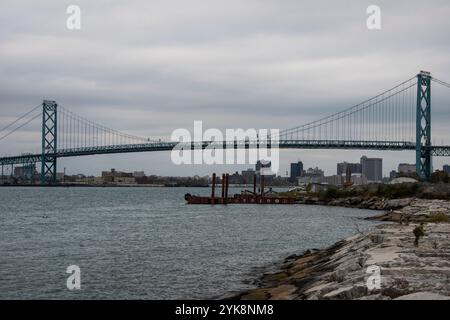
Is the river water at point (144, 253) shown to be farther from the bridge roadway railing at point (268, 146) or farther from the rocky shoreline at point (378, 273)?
the bridge roadway railing at point (268, 146)

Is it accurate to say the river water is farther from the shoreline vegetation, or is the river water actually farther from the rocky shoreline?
the rocky shoreline

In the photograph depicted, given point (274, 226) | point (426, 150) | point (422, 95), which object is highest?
point (422, 95)

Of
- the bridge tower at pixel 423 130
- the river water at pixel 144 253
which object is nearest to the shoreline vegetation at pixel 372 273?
the river water at pixel 144 253

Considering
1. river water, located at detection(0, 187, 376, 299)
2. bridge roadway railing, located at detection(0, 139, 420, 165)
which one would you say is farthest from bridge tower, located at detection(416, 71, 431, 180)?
river water, located at detection(0, 187, 376, 299)

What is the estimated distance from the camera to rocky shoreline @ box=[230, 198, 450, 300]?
1113 centimetres

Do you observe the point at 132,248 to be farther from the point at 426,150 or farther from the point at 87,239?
the point at 426,150

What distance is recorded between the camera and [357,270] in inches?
544

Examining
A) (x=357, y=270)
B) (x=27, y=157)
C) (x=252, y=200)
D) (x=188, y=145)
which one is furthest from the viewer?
(x=27, y=157)

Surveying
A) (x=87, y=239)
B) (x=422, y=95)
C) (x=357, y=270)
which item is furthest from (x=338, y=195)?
(x=357, y=270)

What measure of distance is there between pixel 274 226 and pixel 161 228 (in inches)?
295

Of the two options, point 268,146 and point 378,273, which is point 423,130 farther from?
point 378,273

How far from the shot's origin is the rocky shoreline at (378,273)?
11.1 metres

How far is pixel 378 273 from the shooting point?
1238 centimetres
